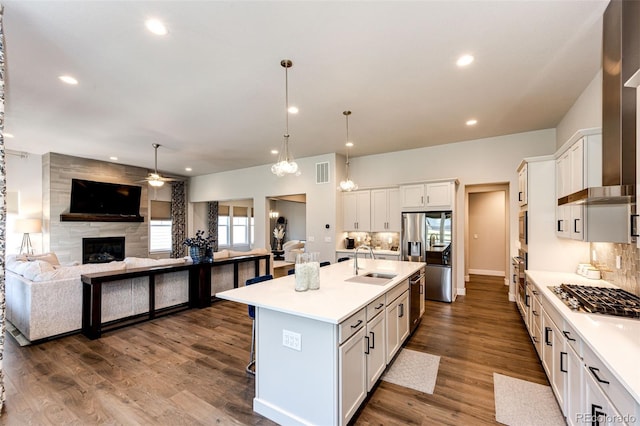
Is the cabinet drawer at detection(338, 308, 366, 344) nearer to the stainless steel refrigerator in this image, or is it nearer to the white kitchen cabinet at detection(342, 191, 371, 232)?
the stainless steel refrigerator

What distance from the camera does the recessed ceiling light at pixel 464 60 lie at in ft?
9.36

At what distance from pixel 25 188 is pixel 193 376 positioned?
7391 millimetres

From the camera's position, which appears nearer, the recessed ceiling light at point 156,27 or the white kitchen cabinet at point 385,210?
the recessed ceiling light at point 156,27

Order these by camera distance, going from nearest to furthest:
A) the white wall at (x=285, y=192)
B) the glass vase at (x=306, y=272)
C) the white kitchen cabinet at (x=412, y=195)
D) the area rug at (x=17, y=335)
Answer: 1. the glass vase at (x=306, y=272)
2. the area rug at (x=17, y=335)
3. the white kitchen cabinet at (x=412, y=195)
4. the white wall at (x=285, y=192)

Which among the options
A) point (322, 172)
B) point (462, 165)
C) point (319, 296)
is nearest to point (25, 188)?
point (322, 172)

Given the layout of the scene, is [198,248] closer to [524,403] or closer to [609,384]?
[524,403]

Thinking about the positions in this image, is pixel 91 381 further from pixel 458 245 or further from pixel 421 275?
pixel 458 245

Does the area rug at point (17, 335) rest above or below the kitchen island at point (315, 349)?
below

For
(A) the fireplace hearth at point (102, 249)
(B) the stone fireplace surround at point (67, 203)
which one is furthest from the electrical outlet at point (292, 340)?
(B) the stone fireplace surround at point (67, 203)

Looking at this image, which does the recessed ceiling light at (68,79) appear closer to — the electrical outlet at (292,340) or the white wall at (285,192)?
the electrical outlet at (292,340)

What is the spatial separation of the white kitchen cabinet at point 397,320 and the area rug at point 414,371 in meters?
0.14

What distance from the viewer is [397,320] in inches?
123

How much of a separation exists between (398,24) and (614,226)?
8.37 feet

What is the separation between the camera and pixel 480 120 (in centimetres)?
463
